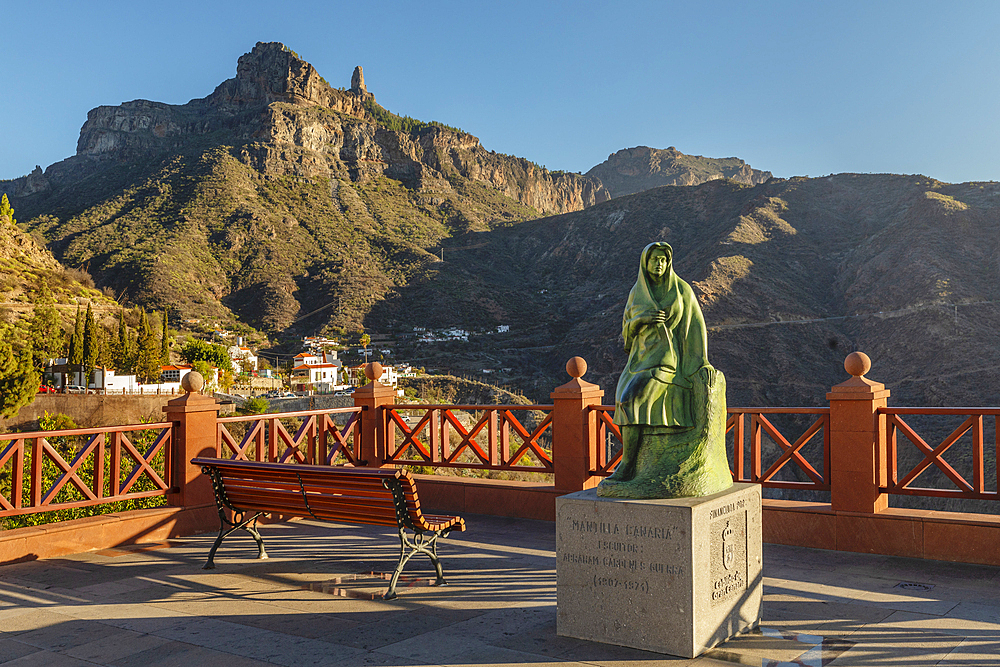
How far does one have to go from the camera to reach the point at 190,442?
7020 mm

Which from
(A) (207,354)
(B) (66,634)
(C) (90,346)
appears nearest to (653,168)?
(A) (207,354)

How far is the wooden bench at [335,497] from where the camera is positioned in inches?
187

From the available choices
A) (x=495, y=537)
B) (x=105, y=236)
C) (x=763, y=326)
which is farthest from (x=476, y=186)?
(x=495, y=537)

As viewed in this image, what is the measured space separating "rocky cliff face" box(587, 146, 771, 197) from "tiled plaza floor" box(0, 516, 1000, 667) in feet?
594

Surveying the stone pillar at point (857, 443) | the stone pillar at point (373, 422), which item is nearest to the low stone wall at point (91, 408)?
the stone pillar at point (373, 422)

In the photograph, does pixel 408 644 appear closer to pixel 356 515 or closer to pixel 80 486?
pixel 356 515

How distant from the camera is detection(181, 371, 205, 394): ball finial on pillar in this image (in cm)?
684

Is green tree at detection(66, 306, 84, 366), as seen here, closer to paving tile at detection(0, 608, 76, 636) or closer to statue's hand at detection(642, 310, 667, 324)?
paving tile at detection(0, 608, 76, 636)

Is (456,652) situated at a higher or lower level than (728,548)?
lower

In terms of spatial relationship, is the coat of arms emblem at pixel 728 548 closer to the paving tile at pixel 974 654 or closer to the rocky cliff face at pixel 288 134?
the paving tile at pixel 974 654

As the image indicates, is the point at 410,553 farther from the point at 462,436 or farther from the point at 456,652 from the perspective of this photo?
the point at 462,436

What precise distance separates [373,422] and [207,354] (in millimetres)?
58290

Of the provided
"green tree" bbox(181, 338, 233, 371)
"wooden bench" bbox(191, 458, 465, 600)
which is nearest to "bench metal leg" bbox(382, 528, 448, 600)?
"wooden bench" bbox(191, 458, 465, 600)

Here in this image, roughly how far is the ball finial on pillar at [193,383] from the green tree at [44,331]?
55.1 meters
